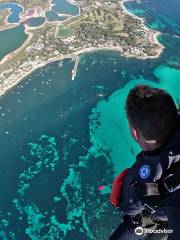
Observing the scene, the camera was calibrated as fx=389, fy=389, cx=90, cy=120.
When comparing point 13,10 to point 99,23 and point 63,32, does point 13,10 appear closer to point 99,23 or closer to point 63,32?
→ point 63,32

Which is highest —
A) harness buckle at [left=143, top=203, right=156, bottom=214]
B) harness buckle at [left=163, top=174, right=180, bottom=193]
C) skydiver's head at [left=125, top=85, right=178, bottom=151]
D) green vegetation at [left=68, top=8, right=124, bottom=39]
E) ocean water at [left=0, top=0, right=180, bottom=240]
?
skydiver's head at [left=125, top=85, right=178, bottom=151]

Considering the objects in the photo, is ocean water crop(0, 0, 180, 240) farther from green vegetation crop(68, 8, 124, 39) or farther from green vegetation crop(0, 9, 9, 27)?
green vegetation crop(0, 9, 9, 27)

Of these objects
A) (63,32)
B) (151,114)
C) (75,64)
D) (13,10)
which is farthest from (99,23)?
(151,114)

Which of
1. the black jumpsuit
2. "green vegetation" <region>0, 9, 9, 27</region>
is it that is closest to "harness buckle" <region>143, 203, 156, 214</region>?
the black jumpsuit

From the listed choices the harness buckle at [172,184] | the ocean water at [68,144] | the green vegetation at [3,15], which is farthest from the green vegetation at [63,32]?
the harness buckle at [172,184]

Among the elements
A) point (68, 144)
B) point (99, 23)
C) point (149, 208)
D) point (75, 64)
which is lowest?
point (68, 144)

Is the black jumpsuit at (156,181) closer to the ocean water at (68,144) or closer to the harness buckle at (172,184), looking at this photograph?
the harness buckle at (172,184)
